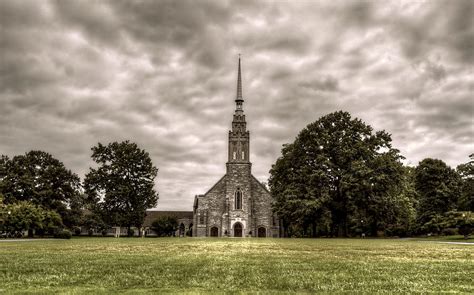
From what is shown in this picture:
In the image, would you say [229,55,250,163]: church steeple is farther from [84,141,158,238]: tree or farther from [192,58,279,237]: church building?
[84,141,158,238]: tree

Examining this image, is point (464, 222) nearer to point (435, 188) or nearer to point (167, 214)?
point (435, 188)

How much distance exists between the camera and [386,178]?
4262 cm

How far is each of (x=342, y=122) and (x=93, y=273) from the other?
4298 centimetres

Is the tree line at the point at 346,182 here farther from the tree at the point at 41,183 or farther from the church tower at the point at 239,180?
the tree at the point at 41,183

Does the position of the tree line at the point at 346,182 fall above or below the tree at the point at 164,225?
above

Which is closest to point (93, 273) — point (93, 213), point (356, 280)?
point (356, 280)

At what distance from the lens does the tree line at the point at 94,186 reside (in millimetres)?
56875

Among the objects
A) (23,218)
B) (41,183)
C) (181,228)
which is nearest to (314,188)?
(23,218)

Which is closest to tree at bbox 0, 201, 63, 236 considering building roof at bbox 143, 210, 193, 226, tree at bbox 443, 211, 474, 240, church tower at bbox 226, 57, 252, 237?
church tower at bbox 226, 57, 252, 237

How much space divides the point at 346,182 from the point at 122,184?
33245 mm

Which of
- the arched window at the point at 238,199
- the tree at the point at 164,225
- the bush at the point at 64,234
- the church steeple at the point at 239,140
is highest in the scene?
the church steeple at the point at 239,140

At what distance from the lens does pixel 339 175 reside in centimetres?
4488

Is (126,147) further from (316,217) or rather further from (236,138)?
(316,217)

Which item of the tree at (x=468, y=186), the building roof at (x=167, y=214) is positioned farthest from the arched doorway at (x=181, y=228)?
the tree at (x=468, y=186)
